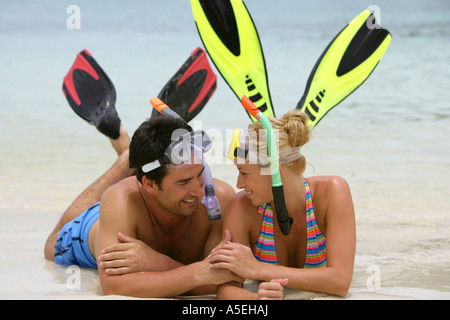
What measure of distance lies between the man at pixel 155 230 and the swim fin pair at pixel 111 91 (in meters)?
1.16

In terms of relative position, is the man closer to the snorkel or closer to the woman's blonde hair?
the snorkel

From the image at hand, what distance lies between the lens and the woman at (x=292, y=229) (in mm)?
2768

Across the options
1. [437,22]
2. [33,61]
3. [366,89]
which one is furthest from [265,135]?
[437,22]

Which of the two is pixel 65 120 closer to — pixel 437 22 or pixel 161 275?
pixel 161 275

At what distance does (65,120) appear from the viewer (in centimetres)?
907

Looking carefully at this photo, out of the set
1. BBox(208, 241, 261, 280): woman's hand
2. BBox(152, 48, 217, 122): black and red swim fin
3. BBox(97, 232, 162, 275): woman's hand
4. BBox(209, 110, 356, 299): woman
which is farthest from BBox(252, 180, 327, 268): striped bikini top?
BBox(152, 48, 217, 122): black and red swim fin

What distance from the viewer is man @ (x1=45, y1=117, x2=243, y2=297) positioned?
2.83 metres

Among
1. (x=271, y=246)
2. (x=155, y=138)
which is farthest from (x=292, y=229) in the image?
(x=155, y=138)

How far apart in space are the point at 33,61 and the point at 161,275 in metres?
11.9

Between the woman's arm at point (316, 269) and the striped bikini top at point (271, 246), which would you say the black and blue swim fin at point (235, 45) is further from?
the woman's arm at point (316, 269)

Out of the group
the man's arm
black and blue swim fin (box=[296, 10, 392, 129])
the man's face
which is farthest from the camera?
black and blue swim fin (box=[296, 10, 392, 129])

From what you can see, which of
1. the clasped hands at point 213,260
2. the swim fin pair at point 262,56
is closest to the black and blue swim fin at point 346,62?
the swim fin pair at point 262,56

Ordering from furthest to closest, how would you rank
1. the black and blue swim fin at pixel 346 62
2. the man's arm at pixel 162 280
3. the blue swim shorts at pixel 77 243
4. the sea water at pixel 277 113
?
the black and blue swim fin at pixel 346 62
the sea water at pixel 277 113
the blue swim shorts at pixel 77 243
the man's arm at pixel 162 280

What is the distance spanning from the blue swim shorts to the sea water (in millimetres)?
89
